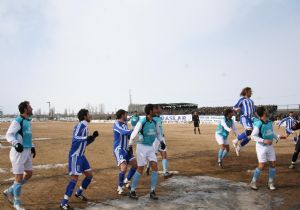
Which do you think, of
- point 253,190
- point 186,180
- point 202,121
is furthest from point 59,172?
point 202,121

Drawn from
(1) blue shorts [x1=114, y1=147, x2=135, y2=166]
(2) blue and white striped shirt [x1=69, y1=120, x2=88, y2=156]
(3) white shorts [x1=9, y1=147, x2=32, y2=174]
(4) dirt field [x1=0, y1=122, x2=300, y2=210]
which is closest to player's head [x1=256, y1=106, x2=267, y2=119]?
(4) dirt field [x1=0, y1=122, x2=300, y2=210]

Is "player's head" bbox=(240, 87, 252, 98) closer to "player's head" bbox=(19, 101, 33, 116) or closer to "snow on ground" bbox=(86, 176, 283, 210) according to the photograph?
"snow on ground" bbox=(86, 176, 283, 210)

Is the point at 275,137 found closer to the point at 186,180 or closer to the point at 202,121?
the point at 186,180

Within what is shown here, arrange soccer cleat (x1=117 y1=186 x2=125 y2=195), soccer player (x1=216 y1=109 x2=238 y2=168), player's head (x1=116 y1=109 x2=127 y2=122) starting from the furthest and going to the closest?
soccer player (x1=216 y1=109 x2=238 y2=168) < player's head (x1=116 y1=109 x2=127 y2=122) < soccer cleat (x1=117 y1=186 x2=125 y2=195)

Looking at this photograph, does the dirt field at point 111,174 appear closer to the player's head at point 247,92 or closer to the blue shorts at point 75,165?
the blue shorts at point 75,165

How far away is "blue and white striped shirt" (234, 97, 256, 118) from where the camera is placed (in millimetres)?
11676

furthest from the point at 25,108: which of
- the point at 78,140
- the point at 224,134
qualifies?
the point at 224,134

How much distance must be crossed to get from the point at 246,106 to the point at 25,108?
7.50 meters

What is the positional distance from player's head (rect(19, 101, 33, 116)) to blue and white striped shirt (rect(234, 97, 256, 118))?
7.19 m

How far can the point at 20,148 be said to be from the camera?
692cm

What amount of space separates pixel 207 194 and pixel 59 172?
18.5 ft

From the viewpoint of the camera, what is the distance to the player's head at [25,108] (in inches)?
292

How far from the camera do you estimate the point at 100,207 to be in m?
7.35

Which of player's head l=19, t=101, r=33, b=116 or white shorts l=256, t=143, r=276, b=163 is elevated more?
player's head l=19, t=101, r=33, b=116
